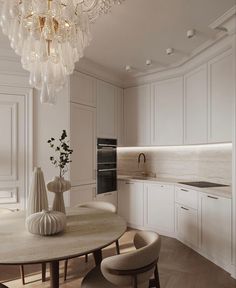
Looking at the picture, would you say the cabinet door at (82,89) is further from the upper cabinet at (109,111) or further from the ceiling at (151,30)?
the ceiling at (151,30)

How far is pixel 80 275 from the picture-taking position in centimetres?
268

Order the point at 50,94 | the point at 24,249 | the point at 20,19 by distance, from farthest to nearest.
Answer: the point at 50,94
the point at 20,19
the point at 24,249

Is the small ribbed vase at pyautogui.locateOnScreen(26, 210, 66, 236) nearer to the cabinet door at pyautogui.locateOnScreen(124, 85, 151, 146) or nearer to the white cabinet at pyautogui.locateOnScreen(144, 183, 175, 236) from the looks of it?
the white cabinet at pyautogui.locateOnScreen(144, 183, 175, 236)

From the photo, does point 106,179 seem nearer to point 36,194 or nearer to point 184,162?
point 184,162

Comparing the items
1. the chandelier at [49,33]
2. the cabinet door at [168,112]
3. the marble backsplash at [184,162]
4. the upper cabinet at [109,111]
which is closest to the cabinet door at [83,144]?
the upper cabinet at [109,111]

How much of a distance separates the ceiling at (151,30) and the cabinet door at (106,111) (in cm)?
47

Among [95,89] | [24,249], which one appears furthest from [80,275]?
[95,89]

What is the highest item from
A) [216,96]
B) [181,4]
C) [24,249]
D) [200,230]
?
[181,4]

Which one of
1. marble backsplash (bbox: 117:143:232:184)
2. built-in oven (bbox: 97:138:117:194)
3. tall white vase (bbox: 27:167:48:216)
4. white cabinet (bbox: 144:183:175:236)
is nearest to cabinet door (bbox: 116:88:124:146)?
built-in oven (bbox: 97:138:117:194)

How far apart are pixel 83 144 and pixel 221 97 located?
203 centimetres

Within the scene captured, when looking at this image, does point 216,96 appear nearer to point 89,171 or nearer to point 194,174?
point 194,174

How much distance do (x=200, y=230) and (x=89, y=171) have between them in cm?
180

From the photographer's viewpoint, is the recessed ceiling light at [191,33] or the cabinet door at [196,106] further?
the cabinet door at [196,106]

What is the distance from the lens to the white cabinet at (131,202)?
427 centimetres
